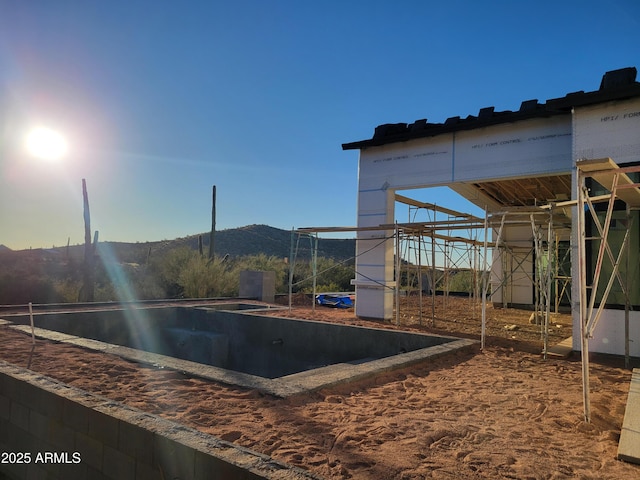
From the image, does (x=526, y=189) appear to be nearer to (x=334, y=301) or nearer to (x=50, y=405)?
(x=334, y=301)

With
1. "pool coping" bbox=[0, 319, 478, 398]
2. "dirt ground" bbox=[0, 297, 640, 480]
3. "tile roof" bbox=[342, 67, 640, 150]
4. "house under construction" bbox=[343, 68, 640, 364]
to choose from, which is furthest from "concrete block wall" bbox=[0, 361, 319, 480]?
"tile roof" bbox=[342, 67, 640, 150]

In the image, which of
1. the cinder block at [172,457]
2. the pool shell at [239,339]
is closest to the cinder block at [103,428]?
the cinder block at [172,457]

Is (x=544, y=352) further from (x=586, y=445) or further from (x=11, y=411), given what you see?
(x=11, y=411)

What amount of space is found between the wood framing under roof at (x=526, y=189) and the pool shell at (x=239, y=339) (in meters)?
5.76

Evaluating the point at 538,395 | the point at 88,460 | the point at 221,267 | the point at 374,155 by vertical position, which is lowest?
the point at 88,460

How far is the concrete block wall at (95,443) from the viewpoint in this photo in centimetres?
281

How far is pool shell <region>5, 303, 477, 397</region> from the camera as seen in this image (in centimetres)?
739

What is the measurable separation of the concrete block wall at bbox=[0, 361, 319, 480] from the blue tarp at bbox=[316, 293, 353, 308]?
12.4 meters

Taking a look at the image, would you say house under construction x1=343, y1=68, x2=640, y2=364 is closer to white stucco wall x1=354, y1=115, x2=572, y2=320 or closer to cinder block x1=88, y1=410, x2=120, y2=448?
white stucco wall x1=354, y1=115, x2=572, y2=320

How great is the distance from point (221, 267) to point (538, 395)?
55.3 ft

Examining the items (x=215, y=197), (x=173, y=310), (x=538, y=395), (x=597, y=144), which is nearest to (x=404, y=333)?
(x=538, y=395)

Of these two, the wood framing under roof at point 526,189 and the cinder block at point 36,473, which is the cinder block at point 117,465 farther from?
the wood framing under roof at point 526,189

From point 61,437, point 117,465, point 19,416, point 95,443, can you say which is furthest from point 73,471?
point 19,416

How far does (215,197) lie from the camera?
24.8 m
